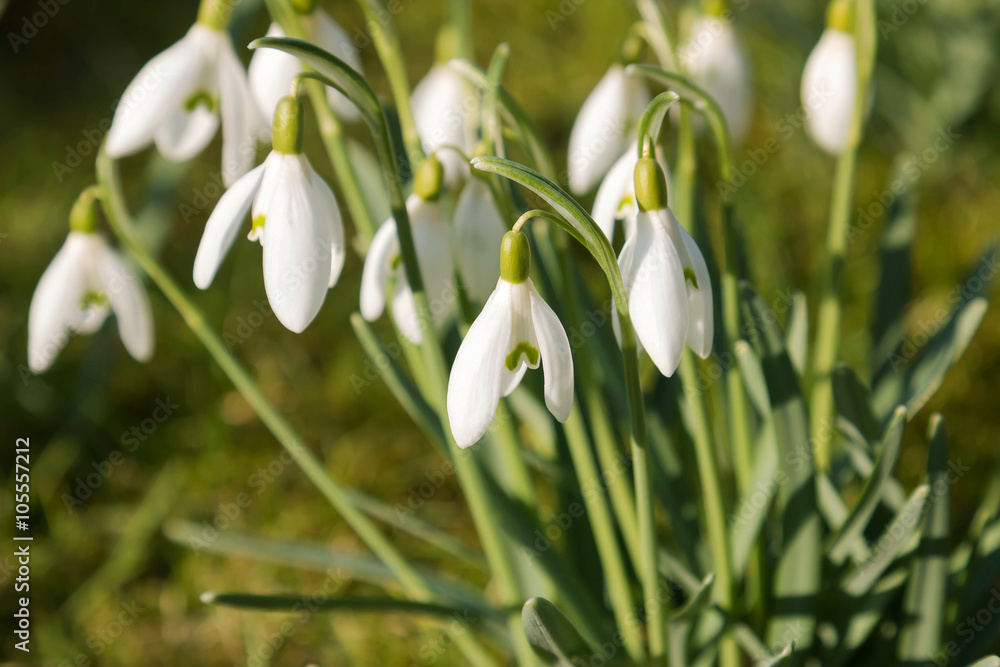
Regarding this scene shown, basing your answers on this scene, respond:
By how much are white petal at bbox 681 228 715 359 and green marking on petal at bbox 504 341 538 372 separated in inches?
5.4

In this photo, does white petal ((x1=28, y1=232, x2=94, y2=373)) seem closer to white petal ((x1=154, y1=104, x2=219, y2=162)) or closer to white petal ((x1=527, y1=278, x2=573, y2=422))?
white petal ((x1=154, y1=104, x2=219, y2=162))

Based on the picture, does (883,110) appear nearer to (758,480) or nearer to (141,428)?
(758,480)

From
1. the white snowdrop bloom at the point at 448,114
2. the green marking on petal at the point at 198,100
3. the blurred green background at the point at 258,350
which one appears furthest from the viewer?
the blurred green background at the point at 258,350

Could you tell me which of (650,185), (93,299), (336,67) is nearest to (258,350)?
(93,299)

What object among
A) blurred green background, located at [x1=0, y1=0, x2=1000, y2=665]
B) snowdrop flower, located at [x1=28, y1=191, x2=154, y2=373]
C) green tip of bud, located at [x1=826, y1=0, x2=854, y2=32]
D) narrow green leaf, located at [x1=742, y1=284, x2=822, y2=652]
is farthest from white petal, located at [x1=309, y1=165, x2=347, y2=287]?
blurred green background, located at [x1=0, y1=0, x2=1000, y2=665]

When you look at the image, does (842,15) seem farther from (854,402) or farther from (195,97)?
(195,97)

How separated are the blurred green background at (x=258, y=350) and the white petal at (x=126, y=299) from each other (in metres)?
0.56

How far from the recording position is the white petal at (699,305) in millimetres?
711

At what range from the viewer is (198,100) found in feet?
2.99

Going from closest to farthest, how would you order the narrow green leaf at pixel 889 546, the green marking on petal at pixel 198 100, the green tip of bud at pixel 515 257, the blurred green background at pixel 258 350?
the green tip of bud at pixel 515 257 < the narrow green leaf at pixel 889 546 < the green marking on petal at pixel 198 100 < the blurred green background at pixel 258 350

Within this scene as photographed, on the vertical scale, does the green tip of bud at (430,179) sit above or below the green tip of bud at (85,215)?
below

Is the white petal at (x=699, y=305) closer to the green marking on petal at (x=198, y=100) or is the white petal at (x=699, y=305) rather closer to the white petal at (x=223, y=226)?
the white petal at (x=223, y=226)

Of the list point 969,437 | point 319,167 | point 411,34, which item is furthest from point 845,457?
point 411,34

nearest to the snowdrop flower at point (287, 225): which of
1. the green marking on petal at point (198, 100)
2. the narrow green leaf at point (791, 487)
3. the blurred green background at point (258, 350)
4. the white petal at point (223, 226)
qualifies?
the white petal at point (223, 226)
